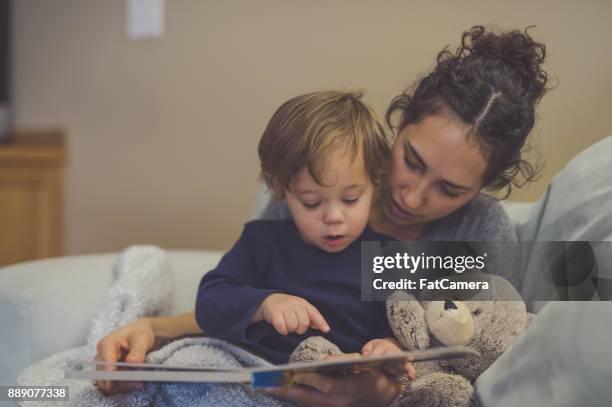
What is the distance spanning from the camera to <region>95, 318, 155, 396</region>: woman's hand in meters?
0.76

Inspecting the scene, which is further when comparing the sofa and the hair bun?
the sofa

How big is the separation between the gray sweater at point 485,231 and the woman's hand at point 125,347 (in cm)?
33

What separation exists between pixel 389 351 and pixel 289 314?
0.10 meters

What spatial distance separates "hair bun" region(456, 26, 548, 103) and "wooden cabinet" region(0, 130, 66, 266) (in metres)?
0.98

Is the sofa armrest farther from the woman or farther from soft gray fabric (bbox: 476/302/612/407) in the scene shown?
soft gray fabric (bbox: 476/302/612/407)

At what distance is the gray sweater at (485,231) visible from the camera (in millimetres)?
731

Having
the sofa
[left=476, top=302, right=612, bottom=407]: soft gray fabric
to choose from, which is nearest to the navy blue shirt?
[left=476, top=302, right=612, bottom=407]: soft gray fabric

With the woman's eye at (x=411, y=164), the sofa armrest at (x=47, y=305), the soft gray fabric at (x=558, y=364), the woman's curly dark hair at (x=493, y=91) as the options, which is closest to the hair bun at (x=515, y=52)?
the woman's curly dark hair at (x=493, y=91)

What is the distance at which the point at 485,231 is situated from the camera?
758mm

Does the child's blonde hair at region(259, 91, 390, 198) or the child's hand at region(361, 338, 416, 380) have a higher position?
the child's blonde hair at region(259, 91, 390, 198)

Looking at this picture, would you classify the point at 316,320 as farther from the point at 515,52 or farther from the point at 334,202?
the point at 515,52

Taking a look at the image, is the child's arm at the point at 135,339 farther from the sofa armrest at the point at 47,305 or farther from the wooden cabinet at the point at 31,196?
the wooden cabinet at the point at 31,196

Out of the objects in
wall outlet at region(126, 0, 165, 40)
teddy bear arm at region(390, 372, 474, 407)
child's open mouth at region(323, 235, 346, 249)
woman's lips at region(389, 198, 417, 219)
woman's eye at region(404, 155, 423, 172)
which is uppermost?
wall outlet at region(126, 0, 165, 40)

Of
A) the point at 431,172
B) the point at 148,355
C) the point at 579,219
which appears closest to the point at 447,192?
the point at 431,172
